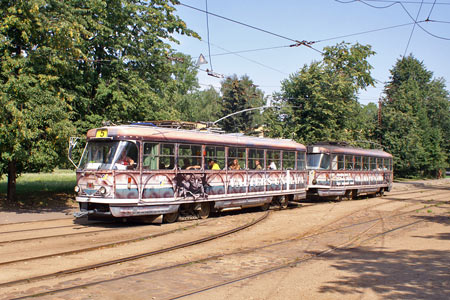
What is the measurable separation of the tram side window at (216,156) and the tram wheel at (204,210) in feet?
4.35

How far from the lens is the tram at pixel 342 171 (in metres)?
24.3

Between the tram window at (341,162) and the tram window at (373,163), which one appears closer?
the tram window at (341,162)

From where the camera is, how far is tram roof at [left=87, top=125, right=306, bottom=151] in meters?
13.6

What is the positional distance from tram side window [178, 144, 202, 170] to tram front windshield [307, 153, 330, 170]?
10.4 meters

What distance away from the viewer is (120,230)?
13070mm

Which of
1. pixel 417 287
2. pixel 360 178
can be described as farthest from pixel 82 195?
pixel 360 178

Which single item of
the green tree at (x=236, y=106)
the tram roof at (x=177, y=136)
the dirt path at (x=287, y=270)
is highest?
the green tree at (x=236, y=106)

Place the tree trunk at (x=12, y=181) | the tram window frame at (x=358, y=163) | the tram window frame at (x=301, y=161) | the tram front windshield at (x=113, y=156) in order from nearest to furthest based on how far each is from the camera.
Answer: the tram front windshield at (x=113, y=156)
the tree trunk at (x=12, y=181)
the tram window frame at (x=301, y=161)
the tram window frame at (x=358, y=163)

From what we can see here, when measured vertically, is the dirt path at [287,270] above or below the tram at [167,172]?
below

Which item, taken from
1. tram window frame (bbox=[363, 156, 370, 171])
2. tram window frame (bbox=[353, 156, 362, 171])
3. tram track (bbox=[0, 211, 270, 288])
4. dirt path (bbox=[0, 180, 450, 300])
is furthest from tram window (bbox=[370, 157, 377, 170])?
tram track (bbox=[0, 211, 270, 288])

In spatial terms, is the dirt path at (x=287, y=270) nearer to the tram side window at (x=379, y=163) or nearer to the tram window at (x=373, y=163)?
the tram window at (x=373, y=163)

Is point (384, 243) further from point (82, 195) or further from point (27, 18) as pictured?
point (27, 18)

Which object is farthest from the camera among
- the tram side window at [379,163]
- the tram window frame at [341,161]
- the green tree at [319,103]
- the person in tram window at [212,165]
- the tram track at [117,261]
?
the green tree at [319,103]

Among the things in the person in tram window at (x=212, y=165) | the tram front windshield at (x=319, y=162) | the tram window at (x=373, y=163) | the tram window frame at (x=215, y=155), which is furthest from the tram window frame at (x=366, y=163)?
the person in tram window at (x=212, y=165)
